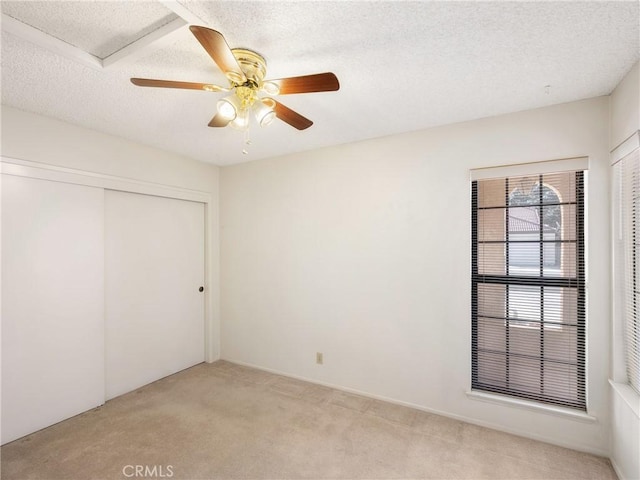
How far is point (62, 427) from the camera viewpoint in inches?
99.0

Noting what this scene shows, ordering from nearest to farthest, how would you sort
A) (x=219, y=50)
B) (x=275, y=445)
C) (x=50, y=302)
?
(x=219, y=50)
(x=275, y=445)
(x=50, y=302)

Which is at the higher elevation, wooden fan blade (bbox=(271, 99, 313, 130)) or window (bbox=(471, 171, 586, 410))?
wooden fan blade (bbox=(271, 99, 313, 130))

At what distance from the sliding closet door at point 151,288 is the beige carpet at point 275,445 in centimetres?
43

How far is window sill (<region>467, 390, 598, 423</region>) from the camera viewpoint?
7.27 feet

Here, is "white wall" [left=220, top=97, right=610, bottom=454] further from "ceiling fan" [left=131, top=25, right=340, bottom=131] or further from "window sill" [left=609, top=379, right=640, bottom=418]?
"ceiling fan" [left=131, top=25, right=340, bottom=131]

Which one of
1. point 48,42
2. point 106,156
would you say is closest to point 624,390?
point 48,42

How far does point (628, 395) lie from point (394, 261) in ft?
5.74

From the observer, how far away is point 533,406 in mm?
2355

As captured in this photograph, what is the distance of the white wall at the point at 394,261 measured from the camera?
2.24 meters

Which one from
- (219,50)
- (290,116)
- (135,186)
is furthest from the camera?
(135,186)

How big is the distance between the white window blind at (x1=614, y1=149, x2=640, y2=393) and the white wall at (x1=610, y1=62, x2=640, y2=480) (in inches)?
2.2

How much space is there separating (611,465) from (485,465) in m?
0.84

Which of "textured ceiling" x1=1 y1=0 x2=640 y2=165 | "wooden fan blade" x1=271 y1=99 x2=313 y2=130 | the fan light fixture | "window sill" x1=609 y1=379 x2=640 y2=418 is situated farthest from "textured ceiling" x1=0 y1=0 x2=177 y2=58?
"window sill" x1=609 y1=379 x2=640 y2=418

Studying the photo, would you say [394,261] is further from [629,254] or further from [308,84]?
[308,84]
